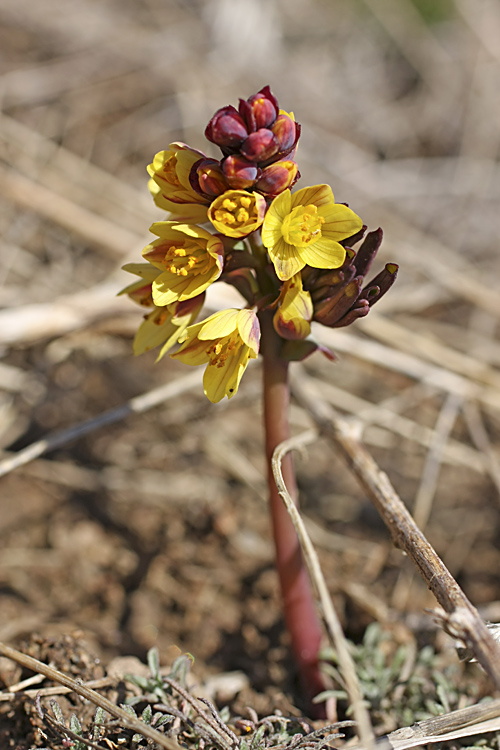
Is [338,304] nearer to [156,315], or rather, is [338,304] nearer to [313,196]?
[313,196]

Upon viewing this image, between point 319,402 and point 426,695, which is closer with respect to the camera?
point 426,695

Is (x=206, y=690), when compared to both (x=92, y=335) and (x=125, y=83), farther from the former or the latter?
(x=125, y=83)

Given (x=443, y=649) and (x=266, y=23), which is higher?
(x=266, y=23)

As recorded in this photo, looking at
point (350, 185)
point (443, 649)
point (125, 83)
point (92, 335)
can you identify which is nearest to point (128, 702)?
point (443, 649)

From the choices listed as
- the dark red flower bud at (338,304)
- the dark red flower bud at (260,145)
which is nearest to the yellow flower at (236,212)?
the dark red flower bud at (260,145)

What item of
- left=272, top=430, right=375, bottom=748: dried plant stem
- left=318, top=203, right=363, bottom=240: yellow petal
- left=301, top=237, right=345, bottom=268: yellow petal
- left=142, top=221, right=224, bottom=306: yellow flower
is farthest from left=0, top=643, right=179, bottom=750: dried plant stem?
left=318, top=203, right=363, bottom=240: yellow petal
